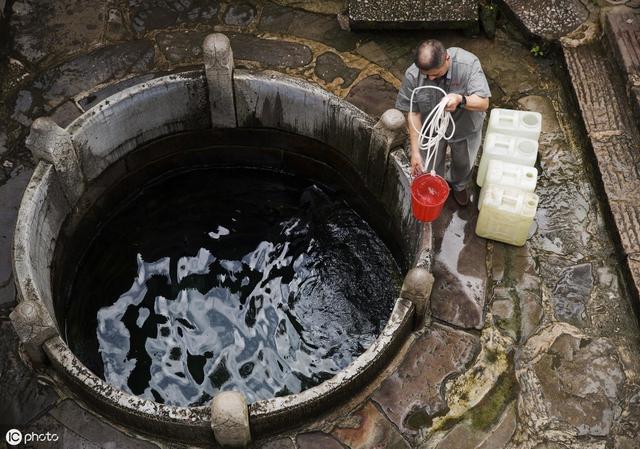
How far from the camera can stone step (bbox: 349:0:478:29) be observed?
7.92 metres

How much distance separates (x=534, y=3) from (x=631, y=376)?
164 inches

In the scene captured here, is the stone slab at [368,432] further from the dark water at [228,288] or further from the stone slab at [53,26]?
the stone slab at [53,26]

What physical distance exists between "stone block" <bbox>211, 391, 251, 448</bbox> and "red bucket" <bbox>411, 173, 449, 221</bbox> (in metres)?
2.08

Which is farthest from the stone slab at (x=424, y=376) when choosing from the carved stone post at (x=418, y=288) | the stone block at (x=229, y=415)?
the stone block at (x=229, y=415)

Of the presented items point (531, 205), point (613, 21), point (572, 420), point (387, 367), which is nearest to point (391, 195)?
point (531, 205)

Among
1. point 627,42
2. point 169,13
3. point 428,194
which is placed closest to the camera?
point 428,194

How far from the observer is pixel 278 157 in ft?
26.6

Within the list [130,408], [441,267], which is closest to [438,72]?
[441,267]

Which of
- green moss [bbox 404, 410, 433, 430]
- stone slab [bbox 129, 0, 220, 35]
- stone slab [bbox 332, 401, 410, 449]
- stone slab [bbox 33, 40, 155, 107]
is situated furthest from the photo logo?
stone slab [bbox 129, 0, 220, 35]

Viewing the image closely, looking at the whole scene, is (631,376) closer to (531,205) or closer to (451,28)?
(531,205)

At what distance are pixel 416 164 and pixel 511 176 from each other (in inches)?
36.8

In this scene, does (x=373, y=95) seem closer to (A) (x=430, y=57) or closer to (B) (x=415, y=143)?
(B) (x=415, y=143)

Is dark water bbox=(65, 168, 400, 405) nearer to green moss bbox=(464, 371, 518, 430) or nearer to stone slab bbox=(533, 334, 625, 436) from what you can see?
green moss bbox=(464, 371, 518, 430)

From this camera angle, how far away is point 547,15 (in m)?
8.05
